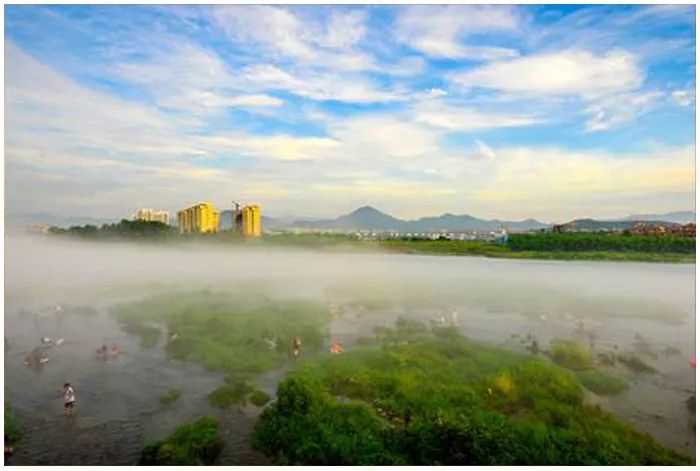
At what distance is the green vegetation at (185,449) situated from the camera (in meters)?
4.90

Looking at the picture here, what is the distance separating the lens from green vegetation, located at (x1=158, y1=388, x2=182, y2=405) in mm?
5508

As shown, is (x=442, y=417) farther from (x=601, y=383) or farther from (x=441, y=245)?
(x=441, y=245)

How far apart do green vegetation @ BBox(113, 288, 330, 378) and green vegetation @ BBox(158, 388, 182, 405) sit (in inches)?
18.7

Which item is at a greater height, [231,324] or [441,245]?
[441,245]

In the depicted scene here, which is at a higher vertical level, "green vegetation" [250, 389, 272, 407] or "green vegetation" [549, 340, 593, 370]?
"green vegetation" [549, 340, 593, 370]

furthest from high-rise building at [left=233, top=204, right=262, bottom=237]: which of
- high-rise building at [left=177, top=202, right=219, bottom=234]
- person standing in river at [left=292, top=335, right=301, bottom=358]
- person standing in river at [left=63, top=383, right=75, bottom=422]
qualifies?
person standing in river at [left=63, top=383, right=75, bottom=422]

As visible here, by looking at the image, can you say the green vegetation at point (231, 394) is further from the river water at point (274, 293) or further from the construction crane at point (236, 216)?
the construction crane at point (236, 216)

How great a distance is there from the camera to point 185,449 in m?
4.92

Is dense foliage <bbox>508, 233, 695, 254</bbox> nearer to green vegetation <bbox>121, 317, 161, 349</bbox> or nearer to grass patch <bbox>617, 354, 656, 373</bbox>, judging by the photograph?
grass patch <bbox>617, 354, 656, 373</bbox>

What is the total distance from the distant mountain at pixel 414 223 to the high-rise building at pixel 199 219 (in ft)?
3.11

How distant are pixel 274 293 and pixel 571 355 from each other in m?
3.49

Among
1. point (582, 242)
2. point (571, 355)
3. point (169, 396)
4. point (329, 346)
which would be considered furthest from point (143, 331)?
point (582, 242)

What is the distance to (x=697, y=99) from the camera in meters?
5.53

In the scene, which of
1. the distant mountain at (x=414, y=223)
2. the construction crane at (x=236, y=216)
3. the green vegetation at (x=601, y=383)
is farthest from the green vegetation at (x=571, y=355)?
the construction crane at (x=236, y=216)
